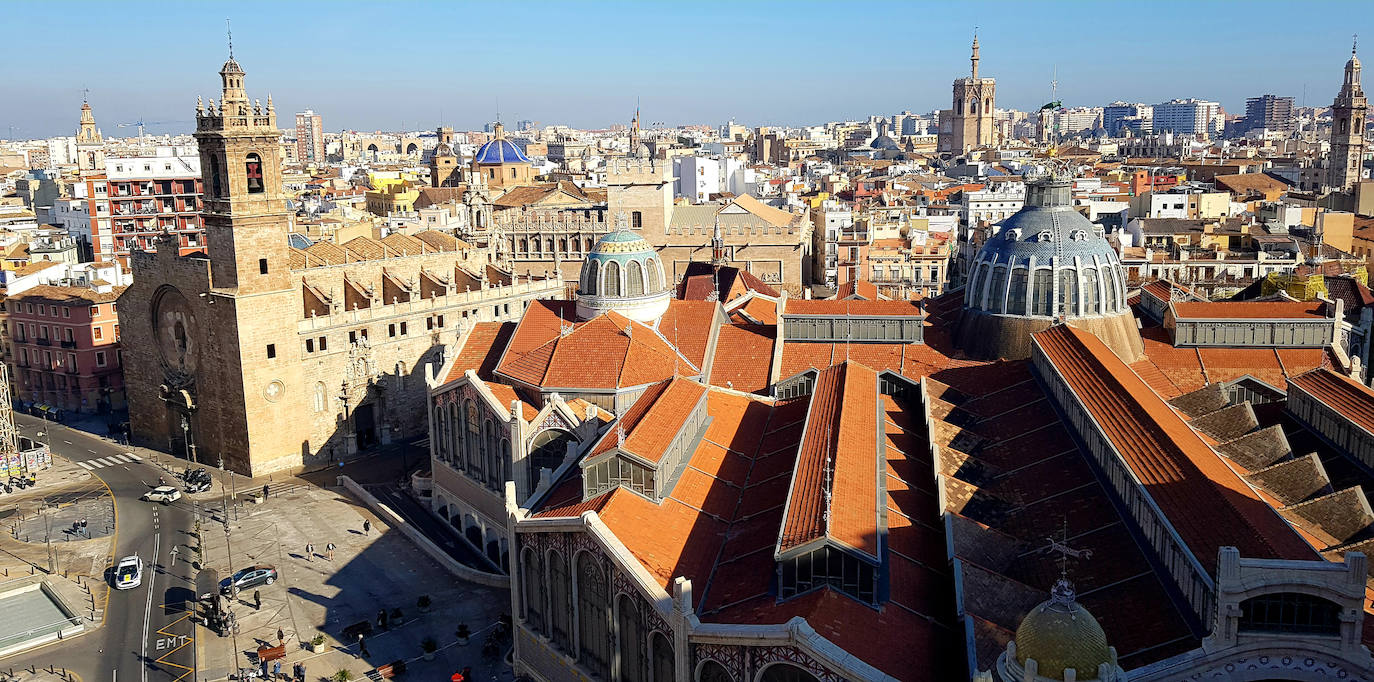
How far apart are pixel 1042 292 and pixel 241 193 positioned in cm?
5262

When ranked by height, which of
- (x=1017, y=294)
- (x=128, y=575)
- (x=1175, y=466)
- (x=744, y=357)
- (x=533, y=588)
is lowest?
(x=128, y=575)

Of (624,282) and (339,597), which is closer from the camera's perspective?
(339,597)

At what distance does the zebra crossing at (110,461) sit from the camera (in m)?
80.6

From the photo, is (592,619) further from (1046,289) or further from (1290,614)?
(1046,289)

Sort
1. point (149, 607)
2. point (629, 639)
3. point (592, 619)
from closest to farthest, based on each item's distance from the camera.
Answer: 1. point (629, 639)
2. point (592, 619)
3. point (149, 607)

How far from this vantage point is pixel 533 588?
4622 cm

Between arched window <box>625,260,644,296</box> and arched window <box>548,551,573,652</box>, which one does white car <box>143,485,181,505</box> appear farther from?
arched window <box>548,551,573,652</box>

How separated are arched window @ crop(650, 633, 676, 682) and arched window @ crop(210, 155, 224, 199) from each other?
52166 millimetres

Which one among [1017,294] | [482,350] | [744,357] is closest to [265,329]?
[482,350]

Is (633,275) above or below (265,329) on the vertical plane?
above

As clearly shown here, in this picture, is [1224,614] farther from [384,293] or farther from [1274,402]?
[384,293]

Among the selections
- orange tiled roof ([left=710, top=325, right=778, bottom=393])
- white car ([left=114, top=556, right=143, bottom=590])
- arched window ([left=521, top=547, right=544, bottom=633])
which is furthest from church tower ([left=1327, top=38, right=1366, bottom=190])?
white car ([left=114, top=556, right=143, bottom=590])

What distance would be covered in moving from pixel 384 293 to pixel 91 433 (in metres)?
27.3

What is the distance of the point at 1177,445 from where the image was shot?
128ft
